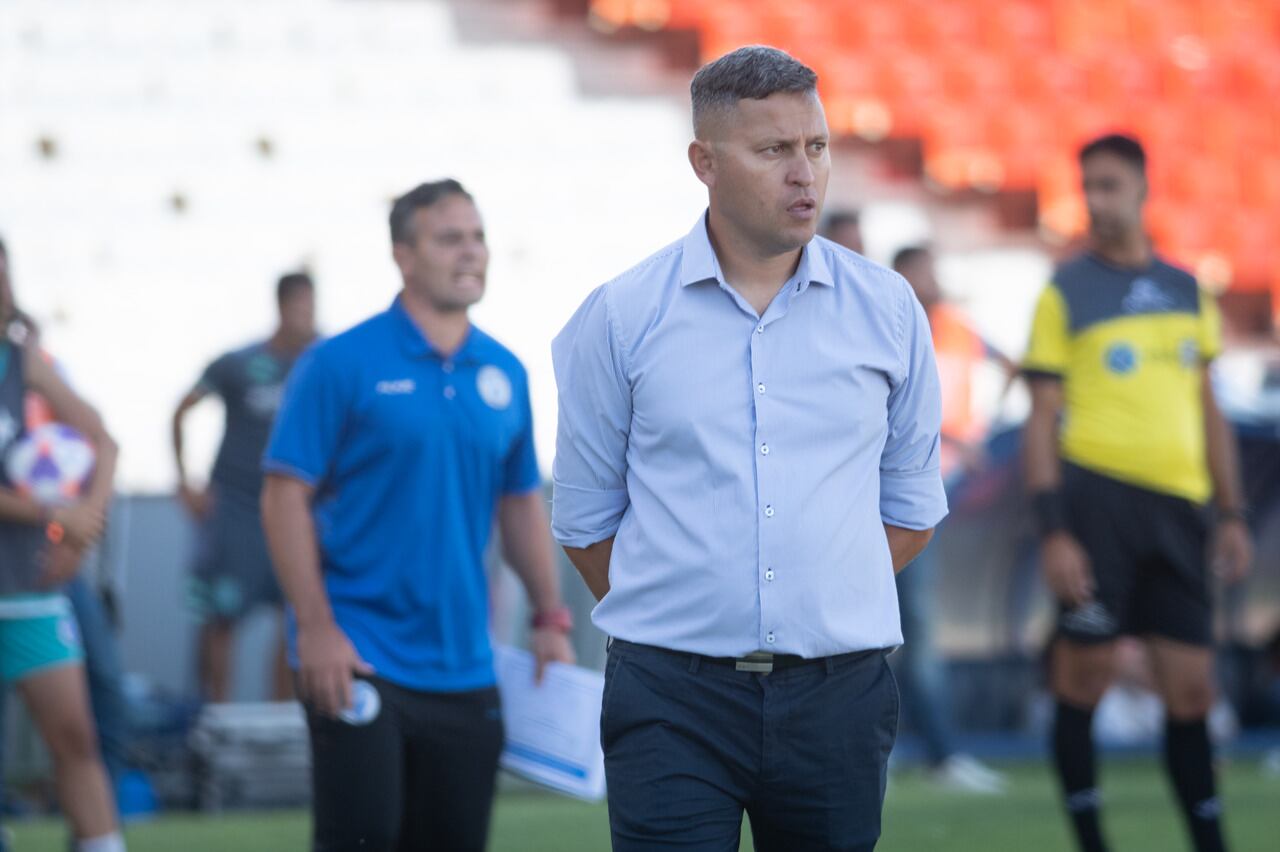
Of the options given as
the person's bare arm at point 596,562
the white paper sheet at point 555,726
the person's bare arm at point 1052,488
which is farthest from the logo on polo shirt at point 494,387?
the person's bare arm at point 1052,488

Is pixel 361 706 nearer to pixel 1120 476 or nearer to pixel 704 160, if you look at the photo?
pixel 704 160

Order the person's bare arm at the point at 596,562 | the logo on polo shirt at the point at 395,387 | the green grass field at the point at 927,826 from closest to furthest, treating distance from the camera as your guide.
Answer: the person's bare arm at the point at 596,562 < the logo on polo shirt at the point at 395,387 < the green grass field at the point at 927,826

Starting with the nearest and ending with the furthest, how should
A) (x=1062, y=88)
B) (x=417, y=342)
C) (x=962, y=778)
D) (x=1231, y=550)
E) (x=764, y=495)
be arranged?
(x=764, y=495), (x=417, y=342), (x=1231, y=550), (x=962, y=778), (x=1062, y=88)

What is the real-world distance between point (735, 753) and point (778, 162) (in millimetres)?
879

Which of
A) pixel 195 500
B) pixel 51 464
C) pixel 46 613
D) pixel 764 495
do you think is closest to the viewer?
pixel 764 495

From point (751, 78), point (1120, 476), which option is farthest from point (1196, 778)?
point (751, 78)

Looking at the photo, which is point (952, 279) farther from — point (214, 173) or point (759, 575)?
point (759, 575)

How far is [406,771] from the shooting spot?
4055mm

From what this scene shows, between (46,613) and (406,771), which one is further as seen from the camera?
(46,613)

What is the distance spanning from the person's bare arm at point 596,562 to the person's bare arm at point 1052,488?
2.46m

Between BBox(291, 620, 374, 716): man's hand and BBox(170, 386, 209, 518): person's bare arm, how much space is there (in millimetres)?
4758

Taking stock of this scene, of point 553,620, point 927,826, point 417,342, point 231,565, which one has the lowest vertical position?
point 927,826

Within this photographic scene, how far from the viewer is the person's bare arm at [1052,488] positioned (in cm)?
530

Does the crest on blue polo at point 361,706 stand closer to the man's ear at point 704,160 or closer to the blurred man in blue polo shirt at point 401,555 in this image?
the blurred man in blue polo shirt at point 401,555
